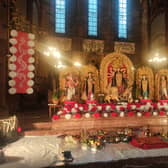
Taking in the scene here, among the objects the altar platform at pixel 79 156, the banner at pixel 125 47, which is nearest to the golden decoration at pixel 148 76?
the altar platform at pixel 79 156

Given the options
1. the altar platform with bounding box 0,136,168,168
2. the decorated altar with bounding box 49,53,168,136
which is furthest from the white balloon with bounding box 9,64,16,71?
the altar platform with bounding box 0,136,168,168

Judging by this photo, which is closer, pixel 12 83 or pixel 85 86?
pixel 12 83

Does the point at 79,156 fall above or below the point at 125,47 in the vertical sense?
below

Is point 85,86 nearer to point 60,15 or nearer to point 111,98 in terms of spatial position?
point 111,98

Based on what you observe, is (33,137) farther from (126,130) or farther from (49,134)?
(126,130)

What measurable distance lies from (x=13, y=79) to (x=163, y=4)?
11.1 metres

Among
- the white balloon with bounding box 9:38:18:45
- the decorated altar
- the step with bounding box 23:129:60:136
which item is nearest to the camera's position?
the step with bounding box 23:129:60:136

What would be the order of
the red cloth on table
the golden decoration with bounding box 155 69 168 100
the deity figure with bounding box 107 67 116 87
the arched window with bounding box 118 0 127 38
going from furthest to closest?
the arched window with bounding box 118 0 127 38 < the golden decoration with bounding box 155 69 168 100 < the deity figure with bounding box 107 67 116 87 < the red cloth on table

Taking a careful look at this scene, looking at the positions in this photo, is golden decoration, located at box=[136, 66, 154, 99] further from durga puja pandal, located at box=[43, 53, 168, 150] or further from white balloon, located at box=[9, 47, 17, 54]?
white balloon, located at box=[9, 47, 17, 54]

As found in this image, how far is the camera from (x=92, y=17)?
13.2m

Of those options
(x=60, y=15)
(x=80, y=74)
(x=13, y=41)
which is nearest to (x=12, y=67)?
(x=13, y=41)

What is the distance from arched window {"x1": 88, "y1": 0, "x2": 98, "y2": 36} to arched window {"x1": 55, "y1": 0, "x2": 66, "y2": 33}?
1.72m

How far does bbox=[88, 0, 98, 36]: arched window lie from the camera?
517 inches

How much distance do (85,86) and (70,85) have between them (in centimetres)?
82
